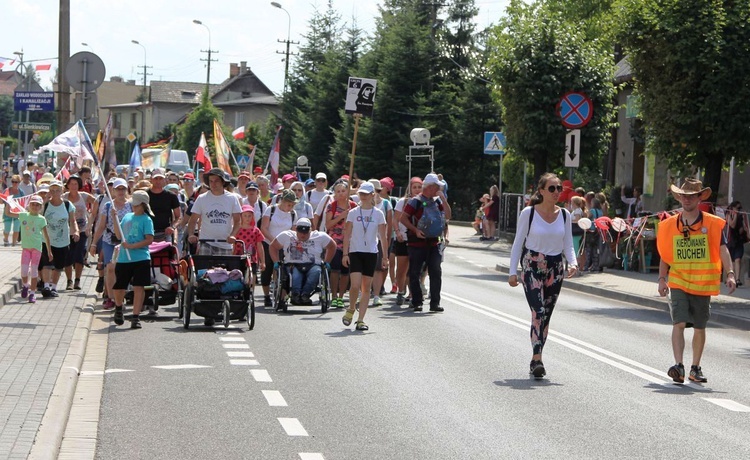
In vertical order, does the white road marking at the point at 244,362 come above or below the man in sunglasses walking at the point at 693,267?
below

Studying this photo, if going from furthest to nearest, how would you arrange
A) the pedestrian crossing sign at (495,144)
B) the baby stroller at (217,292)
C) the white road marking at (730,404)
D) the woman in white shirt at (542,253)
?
the pedestrian crossing sign at (495,144) → the baby stroller at (217,292) → the woman in white shirt at (542,253) → the white road marking at (730,404)

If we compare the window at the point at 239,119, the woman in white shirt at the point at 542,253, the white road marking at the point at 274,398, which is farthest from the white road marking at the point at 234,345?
the window at the point at 239,119

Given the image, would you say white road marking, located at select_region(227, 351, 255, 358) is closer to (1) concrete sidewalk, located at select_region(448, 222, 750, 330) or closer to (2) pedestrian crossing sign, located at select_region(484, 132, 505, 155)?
(1) concrete sidewalk, located at select_region(448, 222, 750, 330)

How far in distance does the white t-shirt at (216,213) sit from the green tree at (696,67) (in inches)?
327

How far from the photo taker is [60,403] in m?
8.89

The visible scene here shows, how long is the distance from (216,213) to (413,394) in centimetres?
634

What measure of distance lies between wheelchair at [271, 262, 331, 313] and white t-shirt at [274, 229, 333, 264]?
0.11 metres

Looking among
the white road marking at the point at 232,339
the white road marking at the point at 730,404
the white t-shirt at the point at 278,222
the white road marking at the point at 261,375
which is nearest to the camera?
the white road marking at the point at 730,404

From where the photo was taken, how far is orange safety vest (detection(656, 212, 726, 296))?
1138 centimetres

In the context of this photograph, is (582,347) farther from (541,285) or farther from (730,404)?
(730,404)

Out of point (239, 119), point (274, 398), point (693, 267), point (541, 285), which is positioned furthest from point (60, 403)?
point (239, 119)

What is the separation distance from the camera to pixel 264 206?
19516 mm

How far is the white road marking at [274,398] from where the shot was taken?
9625mm

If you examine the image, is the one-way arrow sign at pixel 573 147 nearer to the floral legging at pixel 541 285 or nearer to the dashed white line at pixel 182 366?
the floral legging at pixel 541 285
